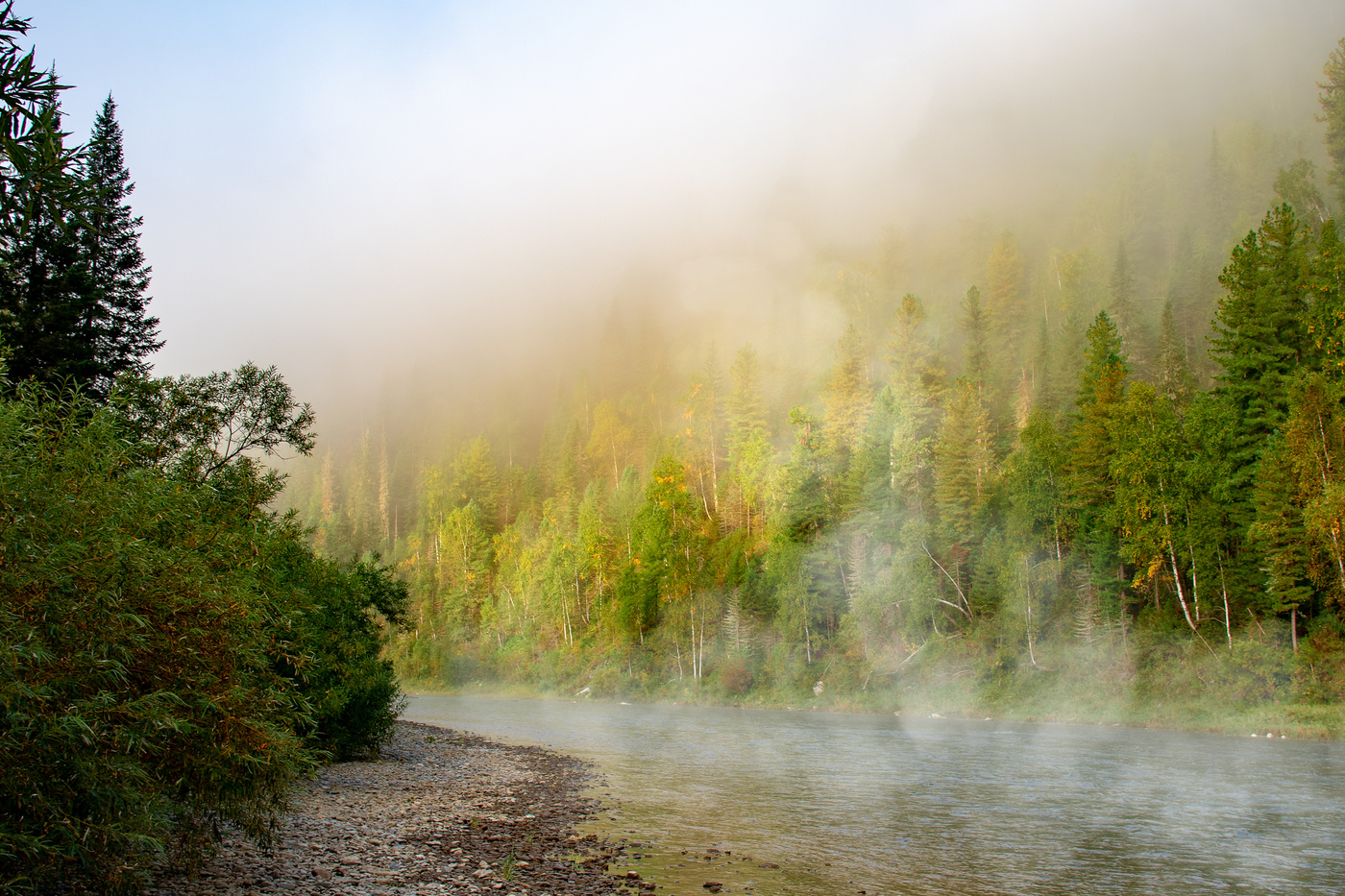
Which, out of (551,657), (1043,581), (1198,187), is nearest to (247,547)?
(1043,581)

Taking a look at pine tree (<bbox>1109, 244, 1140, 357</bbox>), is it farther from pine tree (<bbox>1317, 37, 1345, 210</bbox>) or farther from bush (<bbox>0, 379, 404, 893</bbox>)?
bush (<bbox>0, 379, 404, 893</bbox>)

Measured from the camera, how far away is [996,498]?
2616 inches

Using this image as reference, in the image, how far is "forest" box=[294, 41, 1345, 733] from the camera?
1829 inches

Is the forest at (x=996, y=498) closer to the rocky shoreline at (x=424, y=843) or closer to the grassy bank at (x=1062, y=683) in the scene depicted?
the grassy bank at (x=1062, y=683)

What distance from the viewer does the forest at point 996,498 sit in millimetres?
46469

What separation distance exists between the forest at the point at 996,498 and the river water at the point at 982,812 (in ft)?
34.8

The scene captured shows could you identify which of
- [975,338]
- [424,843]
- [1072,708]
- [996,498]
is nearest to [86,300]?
[424,843]

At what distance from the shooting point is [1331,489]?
1532 inches

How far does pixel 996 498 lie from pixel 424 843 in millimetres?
58958

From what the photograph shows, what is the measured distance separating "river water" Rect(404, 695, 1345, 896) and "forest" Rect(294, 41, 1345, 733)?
10.6 m

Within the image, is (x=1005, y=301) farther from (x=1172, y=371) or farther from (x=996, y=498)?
(x=996, y=498)

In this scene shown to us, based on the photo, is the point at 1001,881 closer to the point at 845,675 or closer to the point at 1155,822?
the point at 1155,822

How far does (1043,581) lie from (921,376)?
35.7 meters

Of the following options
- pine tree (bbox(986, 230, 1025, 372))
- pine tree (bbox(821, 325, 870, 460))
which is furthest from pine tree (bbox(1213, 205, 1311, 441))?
pine tree (bbox(986, 230, 1025, 372))
